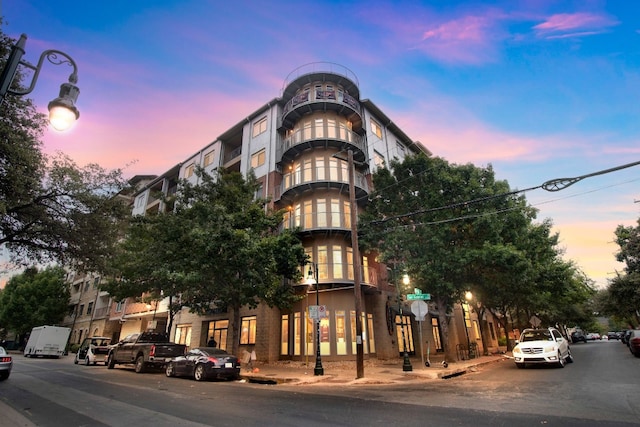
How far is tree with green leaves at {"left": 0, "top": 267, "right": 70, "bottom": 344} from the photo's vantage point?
43.9m

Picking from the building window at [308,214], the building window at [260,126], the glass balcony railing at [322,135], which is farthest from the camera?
the building window at [260,126]

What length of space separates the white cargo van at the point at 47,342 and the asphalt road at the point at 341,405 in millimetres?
26031

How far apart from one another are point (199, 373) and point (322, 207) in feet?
41.5

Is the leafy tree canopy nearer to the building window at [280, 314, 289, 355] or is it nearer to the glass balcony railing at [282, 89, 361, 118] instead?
the building window at [280, 314, 289, 355]

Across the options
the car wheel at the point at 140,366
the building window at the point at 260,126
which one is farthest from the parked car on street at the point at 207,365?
the building window at the point at 260,126

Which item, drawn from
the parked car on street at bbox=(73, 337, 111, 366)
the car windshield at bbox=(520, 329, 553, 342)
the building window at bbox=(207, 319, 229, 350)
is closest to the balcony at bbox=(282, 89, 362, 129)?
the building window at bbox=(207, 319, 229, 350)

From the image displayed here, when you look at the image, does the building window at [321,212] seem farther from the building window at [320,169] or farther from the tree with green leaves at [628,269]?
the tree with green leaves at [628,269]

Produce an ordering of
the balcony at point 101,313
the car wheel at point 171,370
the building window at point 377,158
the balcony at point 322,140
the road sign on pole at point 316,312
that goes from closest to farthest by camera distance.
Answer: the road sign on pole at point 316,312, the car wheel at point 171,370, the balcony at point 322,140, the building window at point 377,158, the balcony at point 101,313

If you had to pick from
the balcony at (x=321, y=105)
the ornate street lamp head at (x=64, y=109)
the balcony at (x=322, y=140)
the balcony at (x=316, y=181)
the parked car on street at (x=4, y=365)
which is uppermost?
the balcony at (x=321, y=105)

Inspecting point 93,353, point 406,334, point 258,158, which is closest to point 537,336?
point 406,334

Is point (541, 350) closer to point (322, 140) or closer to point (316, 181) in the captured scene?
point (316, 181)

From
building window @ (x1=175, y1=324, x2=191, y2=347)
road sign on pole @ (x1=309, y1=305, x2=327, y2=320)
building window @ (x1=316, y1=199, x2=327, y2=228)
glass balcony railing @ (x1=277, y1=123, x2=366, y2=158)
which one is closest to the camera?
road sign on pole @ (x1=309, y1=305, x2=327, y2=320)

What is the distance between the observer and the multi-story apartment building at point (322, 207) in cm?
2188

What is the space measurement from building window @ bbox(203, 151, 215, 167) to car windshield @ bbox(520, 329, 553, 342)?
28.8 meters
